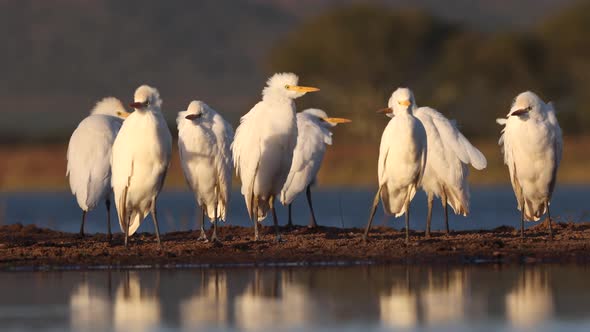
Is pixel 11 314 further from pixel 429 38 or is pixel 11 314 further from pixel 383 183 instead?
pixel 429 38

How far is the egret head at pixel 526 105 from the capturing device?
17125 millimetres

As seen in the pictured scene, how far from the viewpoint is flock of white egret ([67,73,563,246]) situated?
1667 cm

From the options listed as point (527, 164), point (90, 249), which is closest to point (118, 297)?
point (90, 249)

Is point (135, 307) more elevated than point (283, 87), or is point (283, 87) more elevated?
point (283, 87)

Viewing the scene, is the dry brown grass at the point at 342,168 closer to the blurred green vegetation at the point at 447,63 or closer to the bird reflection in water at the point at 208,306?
the blurred green vegetation at the point at 447,63

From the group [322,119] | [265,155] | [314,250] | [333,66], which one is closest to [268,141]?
[265,155]

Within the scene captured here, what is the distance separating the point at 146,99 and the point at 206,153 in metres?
1.38

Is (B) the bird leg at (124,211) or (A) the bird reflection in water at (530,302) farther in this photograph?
(B) the bird leg at (124,211)

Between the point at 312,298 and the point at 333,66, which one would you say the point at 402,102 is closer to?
the point at 312,298

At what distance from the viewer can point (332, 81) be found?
6284 cm

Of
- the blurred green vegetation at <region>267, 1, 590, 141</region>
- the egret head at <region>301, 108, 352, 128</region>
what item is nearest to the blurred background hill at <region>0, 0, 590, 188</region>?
the blurred green vegetation at <region>267, 1, 590, 141</region>

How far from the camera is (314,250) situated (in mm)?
16781

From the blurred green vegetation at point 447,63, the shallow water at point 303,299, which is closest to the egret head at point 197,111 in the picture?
the shallow water at point 303,299

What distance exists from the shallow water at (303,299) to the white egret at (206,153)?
236cm
